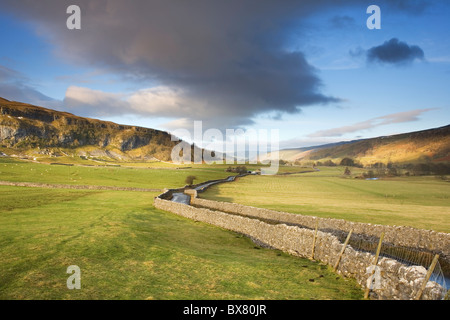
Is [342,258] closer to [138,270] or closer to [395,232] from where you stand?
[138,270]

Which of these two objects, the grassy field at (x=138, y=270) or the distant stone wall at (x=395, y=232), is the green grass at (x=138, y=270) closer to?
the grassy field at (x=138, y=270)

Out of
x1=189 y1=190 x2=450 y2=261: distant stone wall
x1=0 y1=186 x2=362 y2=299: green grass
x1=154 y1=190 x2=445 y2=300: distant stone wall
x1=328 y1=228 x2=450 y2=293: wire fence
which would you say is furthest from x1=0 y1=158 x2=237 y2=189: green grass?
x1=328 y1=228 x2=450 y2=293: wire fence

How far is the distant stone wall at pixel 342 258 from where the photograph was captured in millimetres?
9445

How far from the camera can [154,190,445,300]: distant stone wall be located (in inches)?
372

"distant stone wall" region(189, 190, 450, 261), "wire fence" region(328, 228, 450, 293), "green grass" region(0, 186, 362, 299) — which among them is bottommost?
"wire fence" region(328, 228, 450, 293)

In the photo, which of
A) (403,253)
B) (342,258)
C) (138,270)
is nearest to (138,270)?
(138,270)

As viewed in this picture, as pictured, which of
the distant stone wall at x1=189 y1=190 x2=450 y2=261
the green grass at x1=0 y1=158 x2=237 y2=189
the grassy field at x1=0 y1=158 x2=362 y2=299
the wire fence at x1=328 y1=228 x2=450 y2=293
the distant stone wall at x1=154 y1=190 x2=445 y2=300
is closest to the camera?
the distant stone wall at x1=154 y1=190 x2=445 y2=300

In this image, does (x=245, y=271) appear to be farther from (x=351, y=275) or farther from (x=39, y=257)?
(x=39, y=257)

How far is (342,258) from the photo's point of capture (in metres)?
13.9

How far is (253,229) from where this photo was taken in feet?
83.3

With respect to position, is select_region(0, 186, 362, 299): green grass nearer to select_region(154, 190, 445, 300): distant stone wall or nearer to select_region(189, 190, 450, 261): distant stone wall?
select_region(154, 190, 445, 300): distant stone wall

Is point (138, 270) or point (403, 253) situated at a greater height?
point (138, 270)

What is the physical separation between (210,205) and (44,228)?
27.3 m

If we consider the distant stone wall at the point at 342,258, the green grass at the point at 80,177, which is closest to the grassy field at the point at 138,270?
the distant stone wall at the point at 342,258
